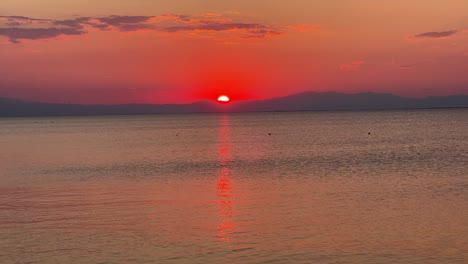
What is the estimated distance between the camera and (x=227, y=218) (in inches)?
1102

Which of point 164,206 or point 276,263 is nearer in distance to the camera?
point 276,263

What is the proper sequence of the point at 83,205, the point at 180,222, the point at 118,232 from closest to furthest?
the point at 118,232, the point at 180,222, the point at 83,205

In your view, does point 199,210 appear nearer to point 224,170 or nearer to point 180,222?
point 180,222

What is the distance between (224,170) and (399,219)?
2664cm

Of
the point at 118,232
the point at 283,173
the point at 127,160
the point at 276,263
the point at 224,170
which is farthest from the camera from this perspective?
the point at 127,160

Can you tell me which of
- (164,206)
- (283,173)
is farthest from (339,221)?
(283,173)

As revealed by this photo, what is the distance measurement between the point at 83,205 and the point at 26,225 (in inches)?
219

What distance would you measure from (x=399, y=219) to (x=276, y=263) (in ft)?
30.9

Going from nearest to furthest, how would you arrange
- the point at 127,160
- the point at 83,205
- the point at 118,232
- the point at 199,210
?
the point at 118,232, the point at 199,210, the point at 83,205, the point at 127,160

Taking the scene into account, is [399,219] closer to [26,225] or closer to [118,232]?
[118,232]

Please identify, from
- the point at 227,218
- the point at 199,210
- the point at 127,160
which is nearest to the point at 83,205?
the point at 199,210

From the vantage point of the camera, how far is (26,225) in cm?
2697

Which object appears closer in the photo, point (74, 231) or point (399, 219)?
point (74, 231)

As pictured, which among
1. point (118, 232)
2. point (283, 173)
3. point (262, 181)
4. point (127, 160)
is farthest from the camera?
point (127, 160)
